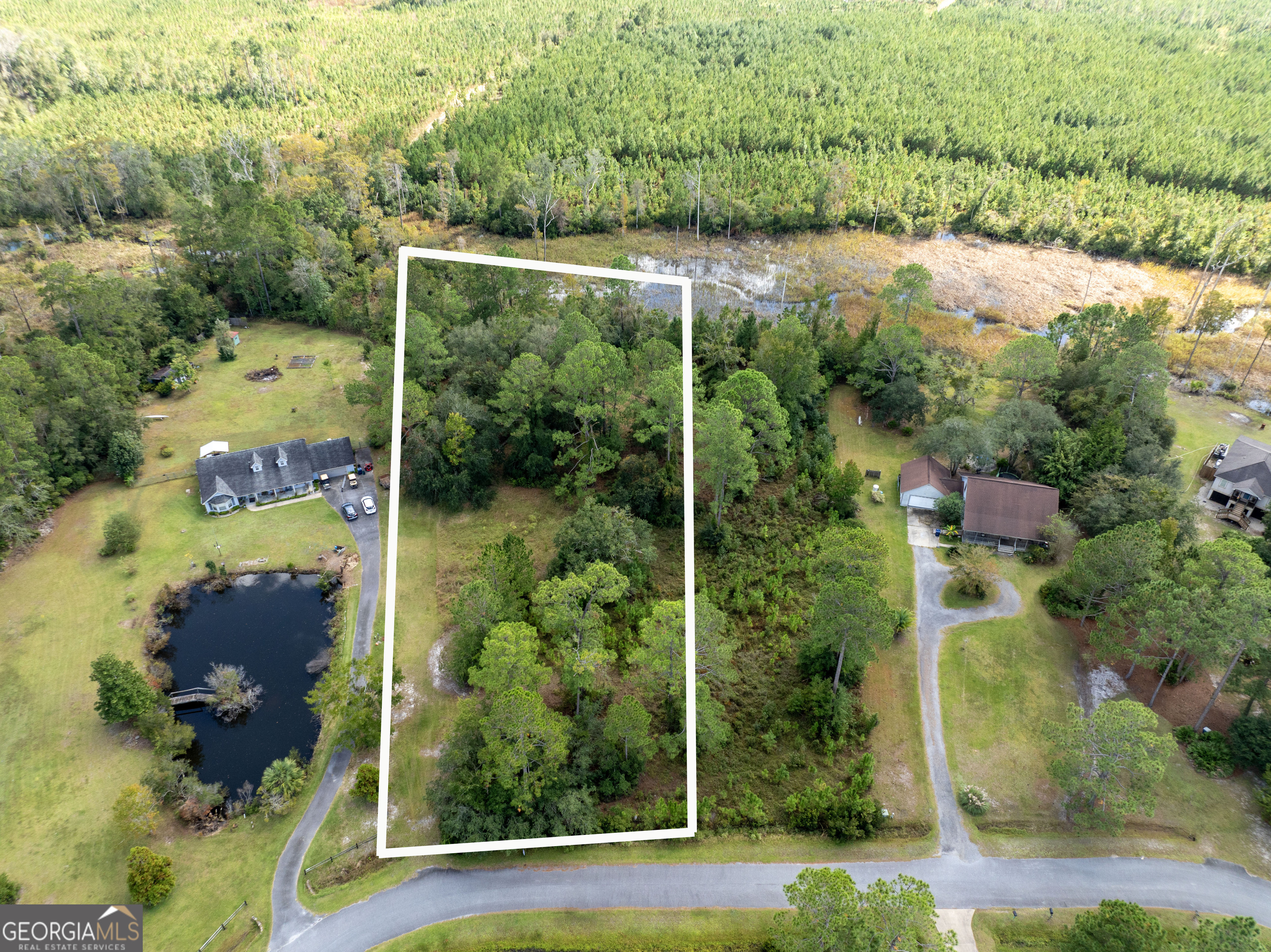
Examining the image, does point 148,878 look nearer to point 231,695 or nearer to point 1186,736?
point 231,695

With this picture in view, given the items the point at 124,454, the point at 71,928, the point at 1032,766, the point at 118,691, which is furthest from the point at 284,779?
the point at 1032,766

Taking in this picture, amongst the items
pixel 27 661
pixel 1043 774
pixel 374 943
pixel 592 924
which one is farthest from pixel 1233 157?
pixel 27 661

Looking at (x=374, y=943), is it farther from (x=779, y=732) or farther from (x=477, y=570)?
(x=779, y=732)

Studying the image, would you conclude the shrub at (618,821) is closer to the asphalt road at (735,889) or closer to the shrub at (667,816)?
the shrub at (667,816)

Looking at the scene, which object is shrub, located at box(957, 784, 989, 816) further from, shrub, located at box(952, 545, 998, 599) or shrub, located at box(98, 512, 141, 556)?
shrub, located at box(98, 512, 141, 556)

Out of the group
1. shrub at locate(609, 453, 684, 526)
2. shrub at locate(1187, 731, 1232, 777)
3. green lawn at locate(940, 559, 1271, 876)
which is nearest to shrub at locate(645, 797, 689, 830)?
green lawn at locate(940, 559, 1271, 876)

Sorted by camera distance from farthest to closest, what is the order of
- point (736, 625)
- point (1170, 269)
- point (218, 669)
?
point (1170, 269) → point (736, 625) → point (218, 669)

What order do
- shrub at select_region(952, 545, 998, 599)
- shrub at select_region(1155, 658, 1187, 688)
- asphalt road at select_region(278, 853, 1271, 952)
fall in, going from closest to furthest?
asphalt road at select_region(278, 853, 1271, 952)
shrub at select_region(1155, 658, 1187, 688)
shrub at select_region(952, 545, 998, 599)
